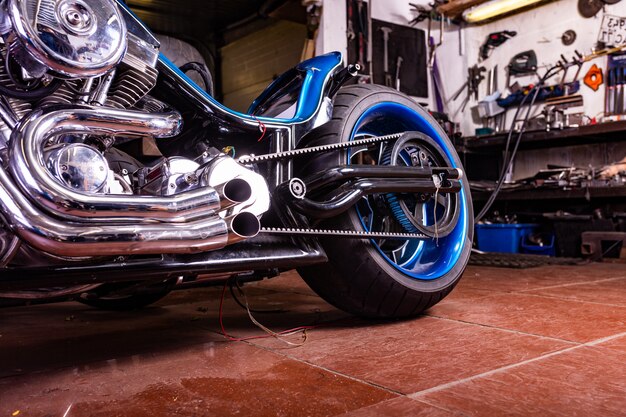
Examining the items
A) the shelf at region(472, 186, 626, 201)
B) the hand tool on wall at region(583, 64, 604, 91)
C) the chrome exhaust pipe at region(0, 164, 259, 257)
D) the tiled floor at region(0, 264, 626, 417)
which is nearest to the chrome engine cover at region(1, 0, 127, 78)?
the chrome exhaust pipe at region(0, 164, 259, 257)

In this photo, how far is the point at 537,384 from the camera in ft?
3.84

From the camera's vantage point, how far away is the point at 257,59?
8.05 meters

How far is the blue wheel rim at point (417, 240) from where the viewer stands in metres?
1.93

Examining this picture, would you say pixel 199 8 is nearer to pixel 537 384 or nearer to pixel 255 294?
pixel 255 294

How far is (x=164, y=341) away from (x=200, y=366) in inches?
13.1

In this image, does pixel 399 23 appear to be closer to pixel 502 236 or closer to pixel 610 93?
pixel 610 93

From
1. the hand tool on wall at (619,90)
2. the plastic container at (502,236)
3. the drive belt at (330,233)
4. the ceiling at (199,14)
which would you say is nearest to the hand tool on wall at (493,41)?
the hand tool on wall at (619,90)

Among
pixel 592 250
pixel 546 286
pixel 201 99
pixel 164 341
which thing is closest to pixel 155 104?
pixel 201 99

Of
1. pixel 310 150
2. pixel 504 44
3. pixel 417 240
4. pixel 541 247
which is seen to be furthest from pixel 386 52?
pixel 310 150

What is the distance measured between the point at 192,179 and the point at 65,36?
1.34 feet

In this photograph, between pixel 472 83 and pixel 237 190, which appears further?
pixel 472 83

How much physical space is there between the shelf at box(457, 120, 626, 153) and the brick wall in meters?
2.70

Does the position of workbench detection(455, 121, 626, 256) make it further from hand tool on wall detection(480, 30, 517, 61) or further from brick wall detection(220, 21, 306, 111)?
brick wall detection(220, 21, 306, 111)

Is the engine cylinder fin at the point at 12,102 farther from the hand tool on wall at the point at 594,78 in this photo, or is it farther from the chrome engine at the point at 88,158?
the hand tool on wall at the point at 594,78
